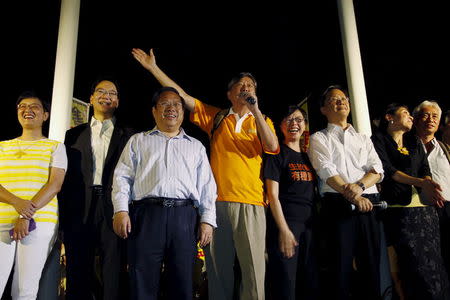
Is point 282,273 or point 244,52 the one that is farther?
point 244,52

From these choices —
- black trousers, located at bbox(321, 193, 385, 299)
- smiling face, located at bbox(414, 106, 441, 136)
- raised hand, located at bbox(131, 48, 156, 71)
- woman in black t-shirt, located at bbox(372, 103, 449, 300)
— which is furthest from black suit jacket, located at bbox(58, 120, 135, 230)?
smiling face, located at bbox(414, 106, 441, 136)

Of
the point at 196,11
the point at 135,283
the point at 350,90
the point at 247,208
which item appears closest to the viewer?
the point at 135,283

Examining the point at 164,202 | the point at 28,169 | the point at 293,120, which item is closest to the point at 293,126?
the point at 293,120

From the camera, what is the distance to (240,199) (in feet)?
8.67

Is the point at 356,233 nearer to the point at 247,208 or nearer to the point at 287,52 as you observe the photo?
the point at 247,208

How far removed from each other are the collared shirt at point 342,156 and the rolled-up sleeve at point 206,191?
852mm

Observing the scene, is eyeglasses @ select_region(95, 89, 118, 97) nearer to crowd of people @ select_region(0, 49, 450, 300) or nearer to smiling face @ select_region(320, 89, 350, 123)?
crowd of people @ select_region(0, 49, 450, 300)

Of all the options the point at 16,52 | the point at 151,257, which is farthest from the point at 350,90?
the point at 16,52

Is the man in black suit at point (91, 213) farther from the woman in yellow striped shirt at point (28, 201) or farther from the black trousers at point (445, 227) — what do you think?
the black trousers at point (445, 227)

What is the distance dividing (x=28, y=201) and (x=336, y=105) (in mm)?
2392

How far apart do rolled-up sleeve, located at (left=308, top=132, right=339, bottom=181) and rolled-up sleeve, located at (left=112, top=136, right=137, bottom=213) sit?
1.34 meters

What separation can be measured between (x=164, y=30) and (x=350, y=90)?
3.38m

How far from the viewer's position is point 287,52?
24.3 feet

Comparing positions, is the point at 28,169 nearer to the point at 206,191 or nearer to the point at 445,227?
the point at 206,191
